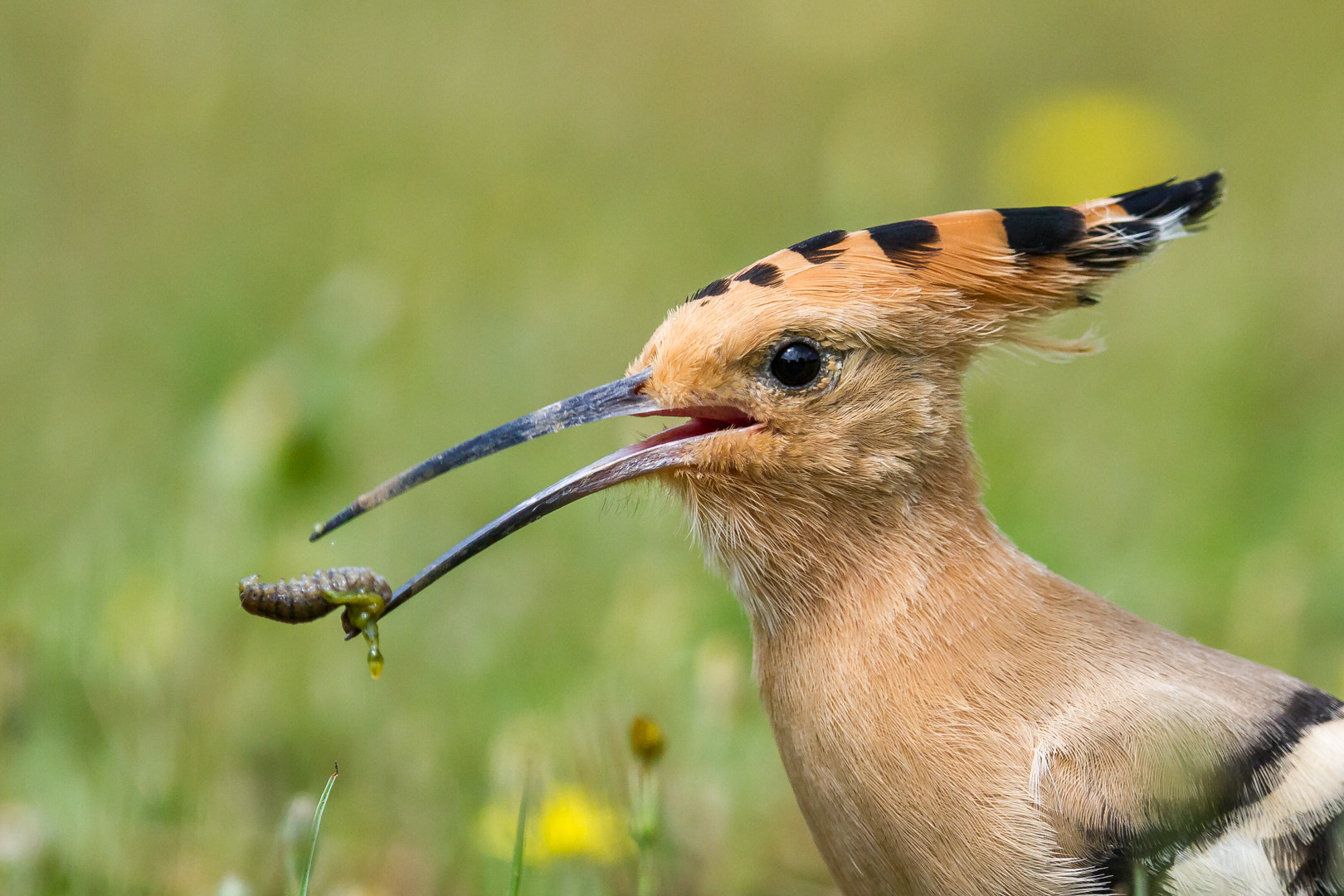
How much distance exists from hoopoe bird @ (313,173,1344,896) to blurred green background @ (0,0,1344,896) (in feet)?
0.67

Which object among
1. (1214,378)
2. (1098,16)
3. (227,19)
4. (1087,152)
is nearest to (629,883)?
(1214,378)

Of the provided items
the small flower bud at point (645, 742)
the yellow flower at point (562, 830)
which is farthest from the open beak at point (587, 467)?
the yellow flower at point (562, 830)

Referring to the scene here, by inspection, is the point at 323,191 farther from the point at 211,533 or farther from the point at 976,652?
the point at 976,652

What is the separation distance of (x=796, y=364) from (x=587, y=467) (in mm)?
330

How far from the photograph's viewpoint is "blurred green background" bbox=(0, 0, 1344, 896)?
2.94m

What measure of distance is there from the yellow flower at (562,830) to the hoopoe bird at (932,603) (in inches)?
20.1

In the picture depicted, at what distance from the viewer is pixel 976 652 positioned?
204 centimetres

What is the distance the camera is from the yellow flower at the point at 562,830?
8.29ft

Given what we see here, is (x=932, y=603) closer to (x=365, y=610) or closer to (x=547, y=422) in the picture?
(x=547, y=422)

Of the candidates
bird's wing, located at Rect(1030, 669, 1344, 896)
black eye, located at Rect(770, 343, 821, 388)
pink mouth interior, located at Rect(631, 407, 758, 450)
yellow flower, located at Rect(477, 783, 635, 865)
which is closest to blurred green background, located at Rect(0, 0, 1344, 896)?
yellow flower, located at Rect(477, 783, 635, 865)

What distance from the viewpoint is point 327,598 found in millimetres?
2109

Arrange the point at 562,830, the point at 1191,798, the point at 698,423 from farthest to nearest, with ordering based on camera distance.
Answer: the point at 562,830
the point at 698,423
the point at 1191,798

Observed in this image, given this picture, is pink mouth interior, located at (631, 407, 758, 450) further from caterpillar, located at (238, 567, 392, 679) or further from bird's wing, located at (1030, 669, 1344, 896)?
bird's wing, located at (1030, 669, 1344, 896)

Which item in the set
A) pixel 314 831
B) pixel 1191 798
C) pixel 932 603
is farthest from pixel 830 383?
A: pixel 314 831
